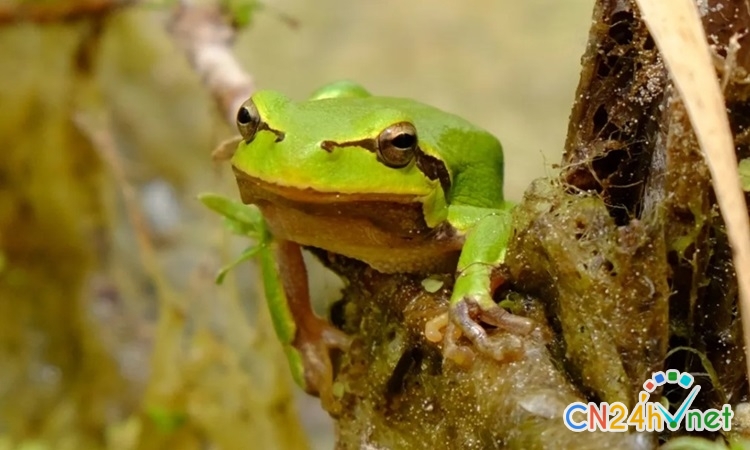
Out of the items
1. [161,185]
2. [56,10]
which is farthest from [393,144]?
[161,185]

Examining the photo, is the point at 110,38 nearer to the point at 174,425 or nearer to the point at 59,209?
the point at 59,209

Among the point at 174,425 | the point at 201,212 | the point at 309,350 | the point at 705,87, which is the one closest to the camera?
the point at 705,87

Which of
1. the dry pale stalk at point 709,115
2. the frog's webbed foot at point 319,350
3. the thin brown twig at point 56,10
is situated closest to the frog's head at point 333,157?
the frog's webbed foot at point 319,350

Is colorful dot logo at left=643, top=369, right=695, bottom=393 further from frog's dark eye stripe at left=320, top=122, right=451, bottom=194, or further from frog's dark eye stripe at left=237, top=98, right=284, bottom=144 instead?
frog's dark eye stripe at left=237, top=98, right=284, bottom=144

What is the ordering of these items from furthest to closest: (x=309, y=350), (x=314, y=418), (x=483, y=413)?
(x=314, y=418) → (x=309, y=350) → (x=483, y=413)

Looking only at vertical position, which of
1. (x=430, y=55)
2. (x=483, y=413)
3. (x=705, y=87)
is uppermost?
(x=705, y=87)

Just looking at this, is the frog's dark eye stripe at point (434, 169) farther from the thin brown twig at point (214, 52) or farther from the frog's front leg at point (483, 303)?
the thin brown twig at point (214, 52)

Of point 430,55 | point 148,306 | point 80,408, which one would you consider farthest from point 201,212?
point 430,55
